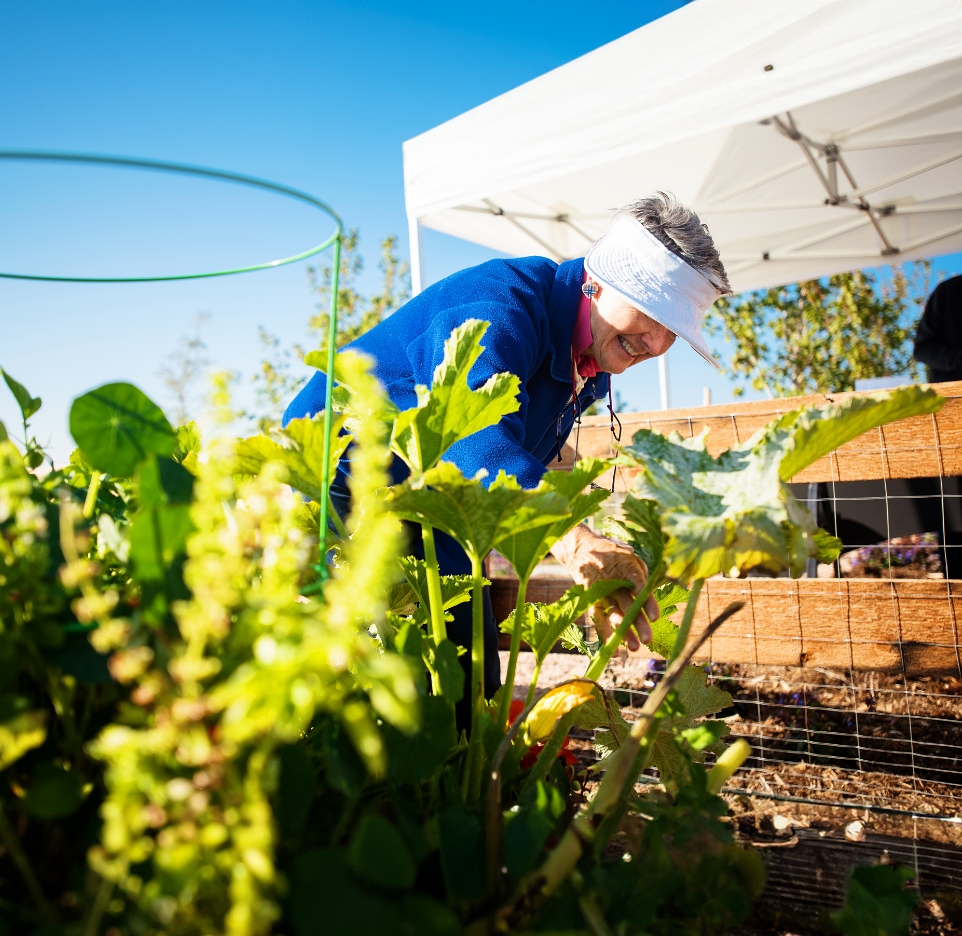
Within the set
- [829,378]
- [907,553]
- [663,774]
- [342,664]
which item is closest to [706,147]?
[907,553]

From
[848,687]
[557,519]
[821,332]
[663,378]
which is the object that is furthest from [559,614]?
[821,332]

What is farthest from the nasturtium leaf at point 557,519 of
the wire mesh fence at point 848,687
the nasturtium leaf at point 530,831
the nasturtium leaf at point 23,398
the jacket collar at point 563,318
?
the jacket collar at point 563,318

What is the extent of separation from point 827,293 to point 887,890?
39.3 feet

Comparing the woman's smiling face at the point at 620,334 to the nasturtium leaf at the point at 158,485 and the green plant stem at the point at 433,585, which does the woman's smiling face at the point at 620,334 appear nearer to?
the green plant stem at the point at 433,585

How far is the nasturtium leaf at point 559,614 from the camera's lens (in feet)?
2.67

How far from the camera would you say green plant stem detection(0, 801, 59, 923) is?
0.42 metres

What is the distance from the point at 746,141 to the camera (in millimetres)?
4559

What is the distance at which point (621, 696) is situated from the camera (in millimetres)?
2670

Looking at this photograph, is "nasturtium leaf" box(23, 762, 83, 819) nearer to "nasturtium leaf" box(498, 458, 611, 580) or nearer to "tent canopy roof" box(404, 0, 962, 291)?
"nasturtium leaf" box(498, 458, 611, 580)

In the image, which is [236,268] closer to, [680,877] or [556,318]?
[680,877]

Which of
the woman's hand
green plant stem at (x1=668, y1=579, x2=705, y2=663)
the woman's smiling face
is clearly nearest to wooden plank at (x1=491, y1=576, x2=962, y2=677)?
the woman's smiling face

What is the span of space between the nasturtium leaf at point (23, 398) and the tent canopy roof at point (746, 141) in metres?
2.95

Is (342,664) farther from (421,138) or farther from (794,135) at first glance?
(794,135)

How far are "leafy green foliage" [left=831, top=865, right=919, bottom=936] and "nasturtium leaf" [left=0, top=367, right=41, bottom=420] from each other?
91cm
